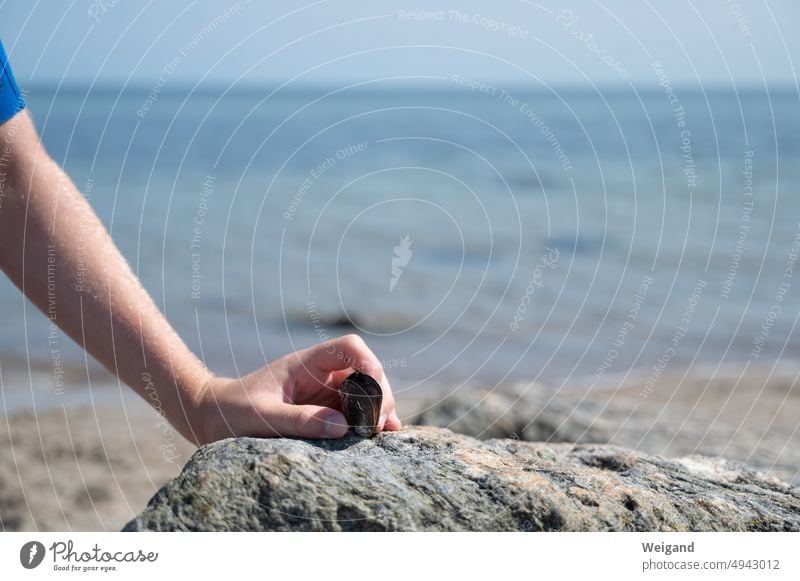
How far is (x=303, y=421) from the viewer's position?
1993 mm

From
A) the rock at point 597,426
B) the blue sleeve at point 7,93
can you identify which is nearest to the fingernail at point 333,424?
the blue sleeve at point 7,93

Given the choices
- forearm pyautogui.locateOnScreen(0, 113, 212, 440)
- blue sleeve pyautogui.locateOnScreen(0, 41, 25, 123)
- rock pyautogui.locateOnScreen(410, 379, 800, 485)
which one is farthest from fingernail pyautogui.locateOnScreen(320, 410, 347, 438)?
rock pyautogui.locateOnScreen(410, 379, 800, 485)

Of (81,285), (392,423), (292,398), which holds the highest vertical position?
(81,285)

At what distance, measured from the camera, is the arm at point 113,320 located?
2.09m

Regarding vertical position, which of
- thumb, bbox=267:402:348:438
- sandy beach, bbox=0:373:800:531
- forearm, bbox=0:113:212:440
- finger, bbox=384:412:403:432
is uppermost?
forearm, bbox=0:113:212:440

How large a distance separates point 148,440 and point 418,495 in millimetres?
4626

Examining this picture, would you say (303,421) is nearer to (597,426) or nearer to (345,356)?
(345,356)

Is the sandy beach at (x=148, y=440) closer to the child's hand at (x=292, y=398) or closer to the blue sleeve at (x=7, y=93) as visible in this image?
the child's hand at (x=292, y=398)

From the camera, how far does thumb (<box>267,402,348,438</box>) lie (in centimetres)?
200

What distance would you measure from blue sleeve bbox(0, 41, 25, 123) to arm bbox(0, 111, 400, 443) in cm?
2

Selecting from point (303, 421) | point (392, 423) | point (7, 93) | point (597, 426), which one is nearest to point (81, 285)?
point (7, 93)

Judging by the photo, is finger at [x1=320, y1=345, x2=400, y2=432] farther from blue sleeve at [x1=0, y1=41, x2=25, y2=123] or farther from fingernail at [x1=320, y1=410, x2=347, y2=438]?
blue sleeve at [x1=0, y1=41, x2=25, y2=123]

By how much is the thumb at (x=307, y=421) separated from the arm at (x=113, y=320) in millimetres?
53

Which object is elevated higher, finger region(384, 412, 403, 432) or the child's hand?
the child's hand
